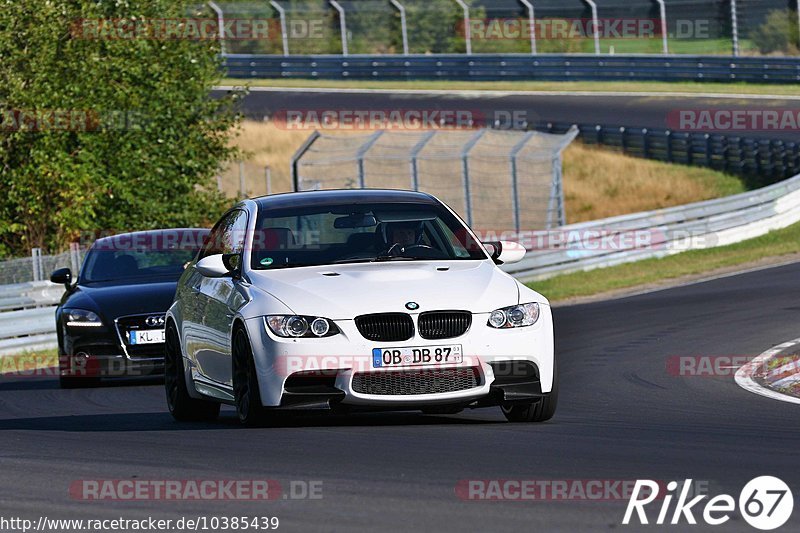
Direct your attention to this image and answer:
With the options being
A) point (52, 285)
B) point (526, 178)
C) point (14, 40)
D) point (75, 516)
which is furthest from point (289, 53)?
point (75, 516)

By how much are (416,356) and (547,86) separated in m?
42.1

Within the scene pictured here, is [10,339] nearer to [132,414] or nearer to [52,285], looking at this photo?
[52,285]

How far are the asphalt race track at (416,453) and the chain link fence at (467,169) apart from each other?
16060 millimetres

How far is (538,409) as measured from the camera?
9422 millimetres

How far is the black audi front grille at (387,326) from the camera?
8.84 metres

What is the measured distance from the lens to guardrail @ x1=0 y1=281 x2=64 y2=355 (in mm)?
19578

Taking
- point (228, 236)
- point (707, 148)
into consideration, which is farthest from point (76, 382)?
point (707, 148)

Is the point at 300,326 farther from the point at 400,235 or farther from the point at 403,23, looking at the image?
the point at 403,23

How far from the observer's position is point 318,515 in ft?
20.8

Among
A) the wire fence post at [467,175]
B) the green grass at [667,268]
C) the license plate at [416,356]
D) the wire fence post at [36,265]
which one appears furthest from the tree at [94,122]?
the license plate at [416,356]

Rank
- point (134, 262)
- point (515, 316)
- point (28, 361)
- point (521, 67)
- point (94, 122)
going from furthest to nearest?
point (521, 67) < point (94, 122) < point (28, 361) < point (134, 262) < point (515, 316)

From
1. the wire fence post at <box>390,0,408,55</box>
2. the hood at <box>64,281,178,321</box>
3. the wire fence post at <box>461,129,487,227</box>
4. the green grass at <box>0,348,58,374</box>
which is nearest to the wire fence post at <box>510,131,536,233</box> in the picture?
the wire fence post at <box>461,129,487,227</box>

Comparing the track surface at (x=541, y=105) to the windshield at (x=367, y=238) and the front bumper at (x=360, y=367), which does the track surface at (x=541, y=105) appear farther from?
the front bumper at (x=360, y=367)

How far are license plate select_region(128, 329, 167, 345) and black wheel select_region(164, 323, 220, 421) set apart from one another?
3.65m
